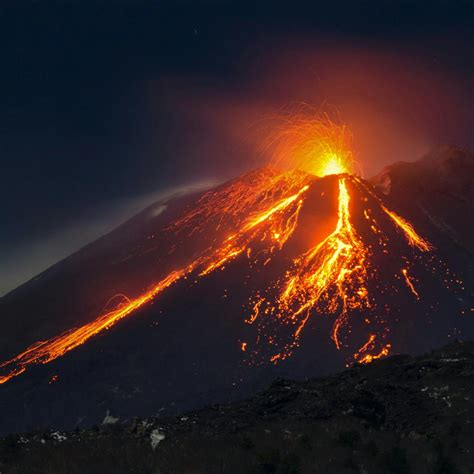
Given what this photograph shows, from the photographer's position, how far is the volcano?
8981 centimetres

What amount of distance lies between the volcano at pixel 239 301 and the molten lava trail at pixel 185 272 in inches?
17.3

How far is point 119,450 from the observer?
26500mm

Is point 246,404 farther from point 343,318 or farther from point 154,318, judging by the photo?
point 154,318

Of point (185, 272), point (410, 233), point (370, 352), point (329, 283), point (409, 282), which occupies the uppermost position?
point (185, 272)

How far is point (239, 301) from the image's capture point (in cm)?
10625

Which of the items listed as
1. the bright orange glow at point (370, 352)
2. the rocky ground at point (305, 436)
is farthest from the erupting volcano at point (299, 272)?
the rocky ground at point (305, 436)

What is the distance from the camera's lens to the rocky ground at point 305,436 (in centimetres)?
2475

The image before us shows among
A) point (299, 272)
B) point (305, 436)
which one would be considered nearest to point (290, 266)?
point (299, 272)

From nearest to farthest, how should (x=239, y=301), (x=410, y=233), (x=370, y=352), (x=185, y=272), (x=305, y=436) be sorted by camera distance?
(x=305, y=436)
(x=370, y=352)
(x=239, y=301)
(x=185, y=272)
(x=410, y=233)

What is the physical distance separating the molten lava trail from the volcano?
44cm

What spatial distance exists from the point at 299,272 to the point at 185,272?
22532 mm

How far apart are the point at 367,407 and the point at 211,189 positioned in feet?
483

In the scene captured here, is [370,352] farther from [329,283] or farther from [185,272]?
[185,272]

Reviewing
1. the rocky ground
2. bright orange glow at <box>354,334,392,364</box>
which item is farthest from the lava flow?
the rocky ground
